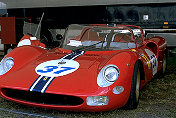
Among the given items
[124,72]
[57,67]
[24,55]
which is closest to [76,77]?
[57,67]

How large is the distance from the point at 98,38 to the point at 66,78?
117 cm

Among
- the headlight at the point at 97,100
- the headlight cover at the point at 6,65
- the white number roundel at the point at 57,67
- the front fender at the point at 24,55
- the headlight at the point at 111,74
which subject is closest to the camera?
the headlight at the point at 97,100

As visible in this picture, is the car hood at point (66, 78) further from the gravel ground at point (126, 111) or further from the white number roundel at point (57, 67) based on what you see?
the gravel ground at point (126, 111)

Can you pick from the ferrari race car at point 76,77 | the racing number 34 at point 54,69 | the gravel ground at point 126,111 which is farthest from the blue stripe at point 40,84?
the gravel ground at point 126,111

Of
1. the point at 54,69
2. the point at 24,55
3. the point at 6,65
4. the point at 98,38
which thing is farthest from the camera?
the point at 98,38

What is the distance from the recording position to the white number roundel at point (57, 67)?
2.68m

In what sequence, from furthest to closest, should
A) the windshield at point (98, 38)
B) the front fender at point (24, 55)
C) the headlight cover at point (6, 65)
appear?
the windshield at point (98, 38) < the front fender at point (24, 55) < the headlight cover at point (6, 65)

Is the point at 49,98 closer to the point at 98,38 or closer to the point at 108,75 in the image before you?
the point at 108,75

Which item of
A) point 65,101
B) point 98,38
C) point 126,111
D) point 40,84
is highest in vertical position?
point 98,38

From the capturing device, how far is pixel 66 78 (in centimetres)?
261

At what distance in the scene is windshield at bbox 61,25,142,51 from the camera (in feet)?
11.3

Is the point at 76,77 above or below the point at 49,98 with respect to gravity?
above

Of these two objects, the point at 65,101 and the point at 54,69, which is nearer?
the point at 65,101

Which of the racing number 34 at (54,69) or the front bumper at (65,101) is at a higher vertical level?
the racing number 34 at (54,69)
